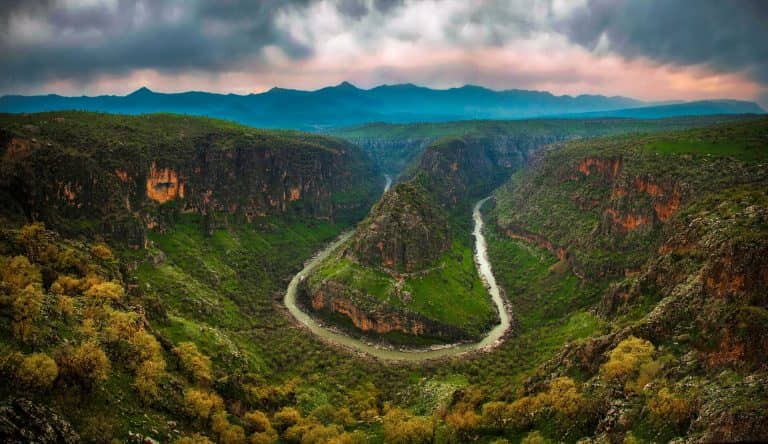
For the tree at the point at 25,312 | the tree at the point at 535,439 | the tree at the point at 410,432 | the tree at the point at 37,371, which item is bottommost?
the tree at the point at 410,432

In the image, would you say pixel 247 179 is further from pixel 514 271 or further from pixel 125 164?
pixel 514 271

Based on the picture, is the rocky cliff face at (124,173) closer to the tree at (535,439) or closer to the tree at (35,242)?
the tree at (35,242)

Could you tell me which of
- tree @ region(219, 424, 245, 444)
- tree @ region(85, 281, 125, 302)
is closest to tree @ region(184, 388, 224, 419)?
tree @ region(219, 424, 245, 444)

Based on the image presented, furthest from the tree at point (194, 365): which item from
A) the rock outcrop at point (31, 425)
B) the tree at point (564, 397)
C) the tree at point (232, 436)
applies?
the tree at point (564, 397)

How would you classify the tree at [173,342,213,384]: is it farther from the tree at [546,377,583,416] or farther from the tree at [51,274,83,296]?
the tree at [546,377,583,416]

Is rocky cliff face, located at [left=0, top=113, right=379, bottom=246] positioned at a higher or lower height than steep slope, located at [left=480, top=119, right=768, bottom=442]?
higher

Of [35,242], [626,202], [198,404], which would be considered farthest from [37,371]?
[626,202]

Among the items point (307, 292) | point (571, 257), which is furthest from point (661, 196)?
point (307, 292)
